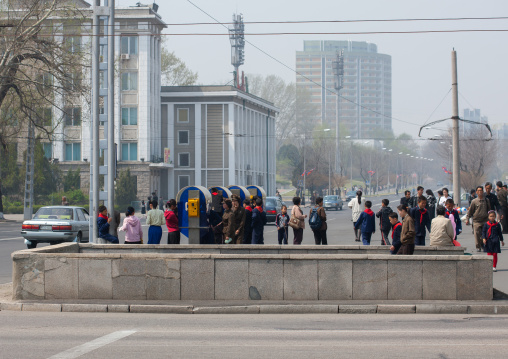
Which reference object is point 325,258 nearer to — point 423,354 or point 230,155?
point 423,354

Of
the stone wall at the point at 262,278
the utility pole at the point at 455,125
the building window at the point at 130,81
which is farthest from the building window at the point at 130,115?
the stone wall at the point at 262,278

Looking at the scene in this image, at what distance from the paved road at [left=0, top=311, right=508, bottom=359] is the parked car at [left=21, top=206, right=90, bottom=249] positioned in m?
11.8

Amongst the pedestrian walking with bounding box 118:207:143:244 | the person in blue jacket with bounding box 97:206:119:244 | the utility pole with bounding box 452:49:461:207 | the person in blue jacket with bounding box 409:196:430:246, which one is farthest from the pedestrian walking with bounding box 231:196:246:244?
the utility pole with bounding box 452:49:461:207

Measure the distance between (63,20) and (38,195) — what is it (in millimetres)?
23556

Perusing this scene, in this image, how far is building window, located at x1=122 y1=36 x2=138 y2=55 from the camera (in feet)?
235

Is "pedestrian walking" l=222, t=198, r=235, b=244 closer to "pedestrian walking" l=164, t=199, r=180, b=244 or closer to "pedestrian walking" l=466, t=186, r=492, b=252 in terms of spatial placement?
"pedestrian walking" l=164, t=199, r=180, b=244

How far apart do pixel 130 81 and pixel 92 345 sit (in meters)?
65.2

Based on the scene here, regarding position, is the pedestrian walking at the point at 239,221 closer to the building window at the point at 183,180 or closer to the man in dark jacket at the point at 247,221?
the man in dark jacket at the point at 247,221

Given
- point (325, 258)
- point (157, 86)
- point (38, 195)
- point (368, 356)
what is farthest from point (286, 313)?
point (157, 86)

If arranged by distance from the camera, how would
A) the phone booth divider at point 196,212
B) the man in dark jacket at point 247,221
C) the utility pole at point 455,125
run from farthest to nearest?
1. the utility pole at point 455,125
2. the phone booth divider at point 196,212
3. the man in dark jacket at point 247,221

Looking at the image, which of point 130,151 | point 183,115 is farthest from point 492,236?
point 183,115

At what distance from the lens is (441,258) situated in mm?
13234

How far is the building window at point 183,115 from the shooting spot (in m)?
80.4

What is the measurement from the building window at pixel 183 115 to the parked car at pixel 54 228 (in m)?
55.7
